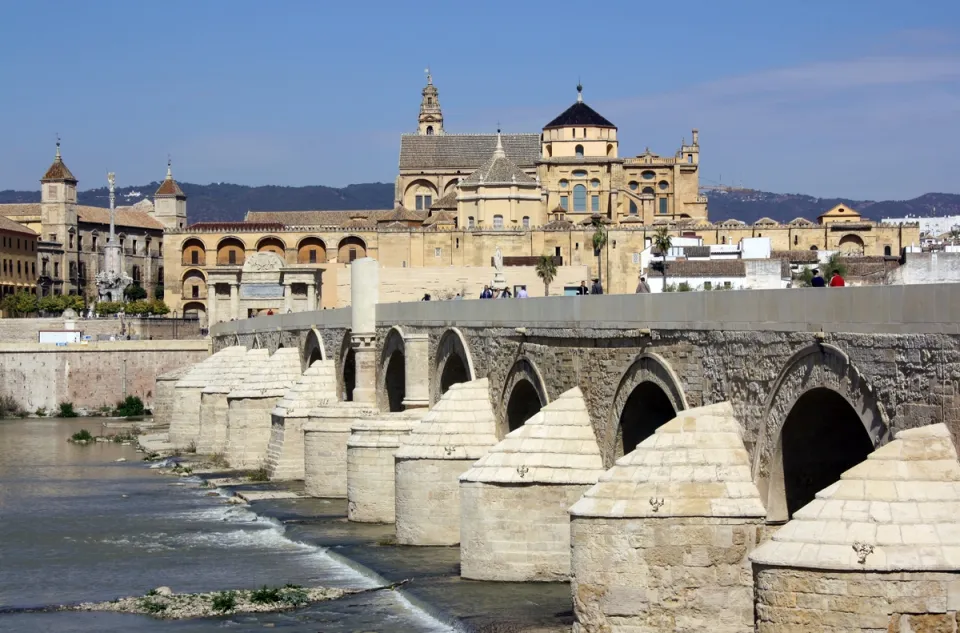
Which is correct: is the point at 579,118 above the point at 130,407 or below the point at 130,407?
above

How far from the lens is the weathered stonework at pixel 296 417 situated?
37.6 m

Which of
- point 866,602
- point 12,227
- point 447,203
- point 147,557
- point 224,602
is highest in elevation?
point 447,203

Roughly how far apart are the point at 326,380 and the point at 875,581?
27.3 meters

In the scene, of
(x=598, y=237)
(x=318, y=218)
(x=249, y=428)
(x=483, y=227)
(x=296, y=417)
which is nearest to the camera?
(x=296, y=417)

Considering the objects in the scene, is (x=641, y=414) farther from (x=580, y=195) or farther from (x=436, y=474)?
(x=580, y=195)

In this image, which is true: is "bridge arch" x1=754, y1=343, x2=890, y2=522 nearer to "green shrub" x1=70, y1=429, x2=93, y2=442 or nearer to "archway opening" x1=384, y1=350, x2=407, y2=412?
"archway opening" x1=384, y1=350, x2=407, y2=412

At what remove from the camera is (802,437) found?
15750mm

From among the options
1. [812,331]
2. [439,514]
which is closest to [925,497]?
[812,331]

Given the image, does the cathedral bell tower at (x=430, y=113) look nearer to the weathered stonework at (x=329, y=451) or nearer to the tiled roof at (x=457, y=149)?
the tiled roof at (x=457, y=149)

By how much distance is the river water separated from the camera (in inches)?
808

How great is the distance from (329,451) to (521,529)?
42.7 feet

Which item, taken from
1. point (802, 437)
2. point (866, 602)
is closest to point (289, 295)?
point (802, 437)

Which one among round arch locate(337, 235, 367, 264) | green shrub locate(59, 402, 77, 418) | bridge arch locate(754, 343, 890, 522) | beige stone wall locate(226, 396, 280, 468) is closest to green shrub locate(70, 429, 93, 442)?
green shrub locate(59, 402, 77, 418)

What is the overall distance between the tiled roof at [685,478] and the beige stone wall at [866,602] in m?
3.09
